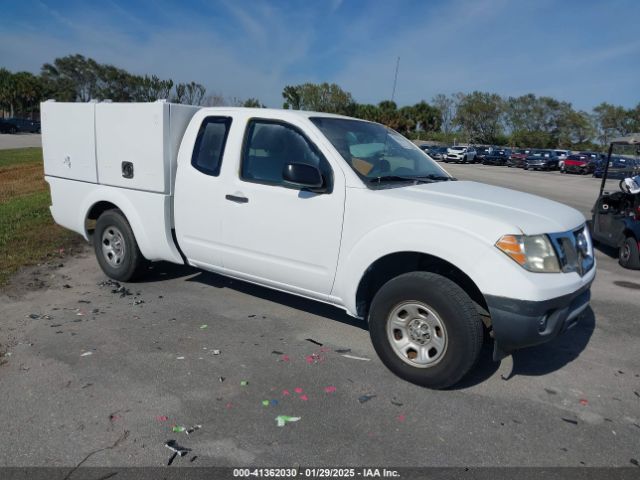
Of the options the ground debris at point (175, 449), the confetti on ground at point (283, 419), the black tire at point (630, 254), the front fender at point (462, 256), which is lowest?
the ground debris at point (175, 449)

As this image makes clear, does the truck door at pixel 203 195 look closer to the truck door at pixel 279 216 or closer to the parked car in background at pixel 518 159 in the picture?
the truck door at pixel 279 216

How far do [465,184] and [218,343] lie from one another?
2.54 metres

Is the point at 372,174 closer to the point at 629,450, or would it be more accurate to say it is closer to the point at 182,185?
the point at 182,185

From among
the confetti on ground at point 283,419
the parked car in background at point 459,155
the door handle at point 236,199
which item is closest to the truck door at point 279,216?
the door handle at point 236,199

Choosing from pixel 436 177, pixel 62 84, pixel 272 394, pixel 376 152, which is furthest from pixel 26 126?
pixel 272 394

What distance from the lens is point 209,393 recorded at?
11.7 ft

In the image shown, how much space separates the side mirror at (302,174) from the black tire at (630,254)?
5951 millimetres

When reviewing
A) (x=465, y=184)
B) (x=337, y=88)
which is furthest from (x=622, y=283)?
(x=337, y=88)

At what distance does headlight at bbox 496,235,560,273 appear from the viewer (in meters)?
3.33

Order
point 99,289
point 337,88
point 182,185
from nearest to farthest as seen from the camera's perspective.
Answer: point 182,185 → point 99,289 → point 337,88

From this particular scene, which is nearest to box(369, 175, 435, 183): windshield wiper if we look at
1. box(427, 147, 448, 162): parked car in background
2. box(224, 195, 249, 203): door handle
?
box(224, 195, 249, 203): door handle

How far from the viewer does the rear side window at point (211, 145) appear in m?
4.80

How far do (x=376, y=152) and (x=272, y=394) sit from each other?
2.22 m

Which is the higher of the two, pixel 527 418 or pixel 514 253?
pixel 514 253
